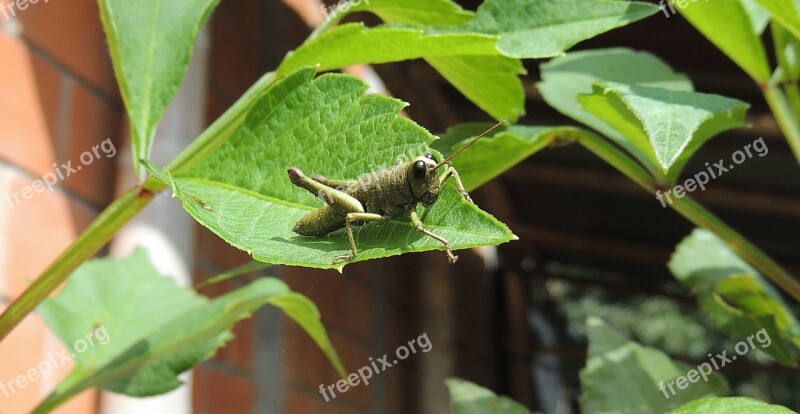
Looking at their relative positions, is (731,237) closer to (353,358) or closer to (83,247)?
(83,247)

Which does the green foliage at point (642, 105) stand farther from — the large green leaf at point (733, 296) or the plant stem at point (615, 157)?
the large green leaf at point (733, 296)

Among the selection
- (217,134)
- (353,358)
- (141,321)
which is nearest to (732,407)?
(217,134)

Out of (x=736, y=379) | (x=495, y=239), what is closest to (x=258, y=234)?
(x=495, y=239)

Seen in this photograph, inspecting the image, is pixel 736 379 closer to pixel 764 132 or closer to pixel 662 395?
pixel 764 132

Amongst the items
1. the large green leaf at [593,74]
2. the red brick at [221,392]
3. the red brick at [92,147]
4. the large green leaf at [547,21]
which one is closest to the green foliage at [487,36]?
the large green leaf at [547,21]

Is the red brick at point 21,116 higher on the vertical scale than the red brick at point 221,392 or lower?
higher

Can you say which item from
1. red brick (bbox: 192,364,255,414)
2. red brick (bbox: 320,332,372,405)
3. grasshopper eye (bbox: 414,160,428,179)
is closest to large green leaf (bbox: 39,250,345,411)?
grasshopper eye (bbox: 414,160,428,179)
